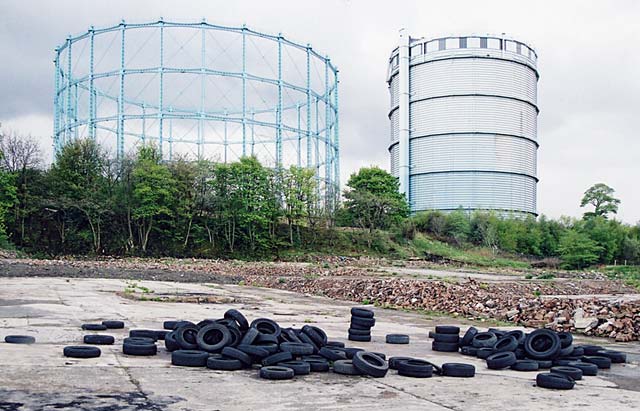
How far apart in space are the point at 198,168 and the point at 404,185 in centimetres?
2562

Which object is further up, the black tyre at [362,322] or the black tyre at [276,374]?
the black tyre at [362,322]

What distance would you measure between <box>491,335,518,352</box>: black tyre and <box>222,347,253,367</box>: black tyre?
3.03 metres

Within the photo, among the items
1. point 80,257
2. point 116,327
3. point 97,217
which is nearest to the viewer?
point 116,327

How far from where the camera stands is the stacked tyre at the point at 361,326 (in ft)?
30.5

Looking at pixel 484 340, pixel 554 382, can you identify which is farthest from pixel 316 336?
pixel 554 382

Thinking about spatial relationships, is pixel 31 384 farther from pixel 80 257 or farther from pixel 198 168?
pixel 198 168

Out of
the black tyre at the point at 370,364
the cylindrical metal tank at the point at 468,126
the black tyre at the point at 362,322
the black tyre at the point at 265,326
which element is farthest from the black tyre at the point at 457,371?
the cylindrical metal tank at the point at 468,126

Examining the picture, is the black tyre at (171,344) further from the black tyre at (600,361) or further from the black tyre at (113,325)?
the black tyre at (600,361)

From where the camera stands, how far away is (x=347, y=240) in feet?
175

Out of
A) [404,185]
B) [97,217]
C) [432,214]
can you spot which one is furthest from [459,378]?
[404,185]

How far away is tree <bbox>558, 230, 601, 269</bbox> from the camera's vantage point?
193 ft

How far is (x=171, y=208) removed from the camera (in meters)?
48.2

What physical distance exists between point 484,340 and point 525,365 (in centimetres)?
127

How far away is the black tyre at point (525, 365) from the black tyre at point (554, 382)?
3.44 ft
